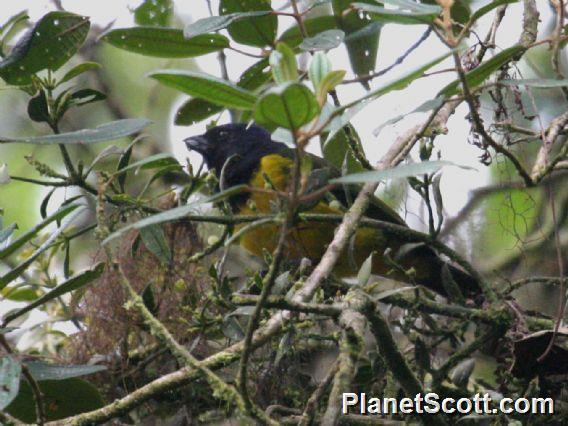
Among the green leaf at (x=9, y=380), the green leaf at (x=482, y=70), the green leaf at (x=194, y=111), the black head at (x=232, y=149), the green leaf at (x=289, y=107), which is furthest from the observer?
the black head at (x=232, y=149)

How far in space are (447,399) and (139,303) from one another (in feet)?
2.22

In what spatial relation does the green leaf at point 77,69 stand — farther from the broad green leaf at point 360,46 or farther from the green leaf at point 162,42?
the broad green leaf at point 360,46

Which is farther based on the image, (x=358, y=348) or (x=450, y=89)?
(x=450, y=89)

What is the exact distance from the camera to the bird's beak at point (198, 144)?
8.68ft

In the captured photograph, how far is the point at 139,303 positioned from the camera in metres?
1.16

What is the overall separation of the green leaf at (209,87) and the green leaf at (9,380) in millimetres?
504

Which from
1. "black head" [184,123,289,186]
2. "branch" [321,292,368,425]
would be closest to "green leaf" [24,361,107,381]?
"branch" [321,292,368,425]

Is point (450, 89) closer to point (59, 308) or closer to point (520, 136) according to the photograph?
point (520, 136)

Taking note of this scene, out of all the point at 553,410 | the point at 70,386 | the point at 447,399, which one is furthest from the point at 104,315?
the point at 553,410

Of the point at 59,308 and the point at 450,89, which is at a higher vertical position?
the point at 450,89

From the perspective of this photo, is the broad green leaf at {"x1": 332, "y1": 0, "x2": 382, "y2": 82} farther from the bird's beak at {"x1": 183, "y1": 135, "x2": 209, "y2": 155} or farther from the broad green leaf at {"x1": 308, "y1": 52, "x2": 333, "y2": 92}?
the broad green leaf at {"x1": 308, "y1": 52, "x2": 333, "y2": 92}

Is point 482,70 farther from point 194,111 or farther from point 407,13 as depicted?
point 194,111

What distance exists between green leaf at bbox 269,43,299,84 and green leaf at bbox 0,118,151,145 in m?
0.44

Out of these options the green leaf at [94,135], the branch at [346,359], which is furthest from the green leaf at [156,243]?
the branch at [346,359]
